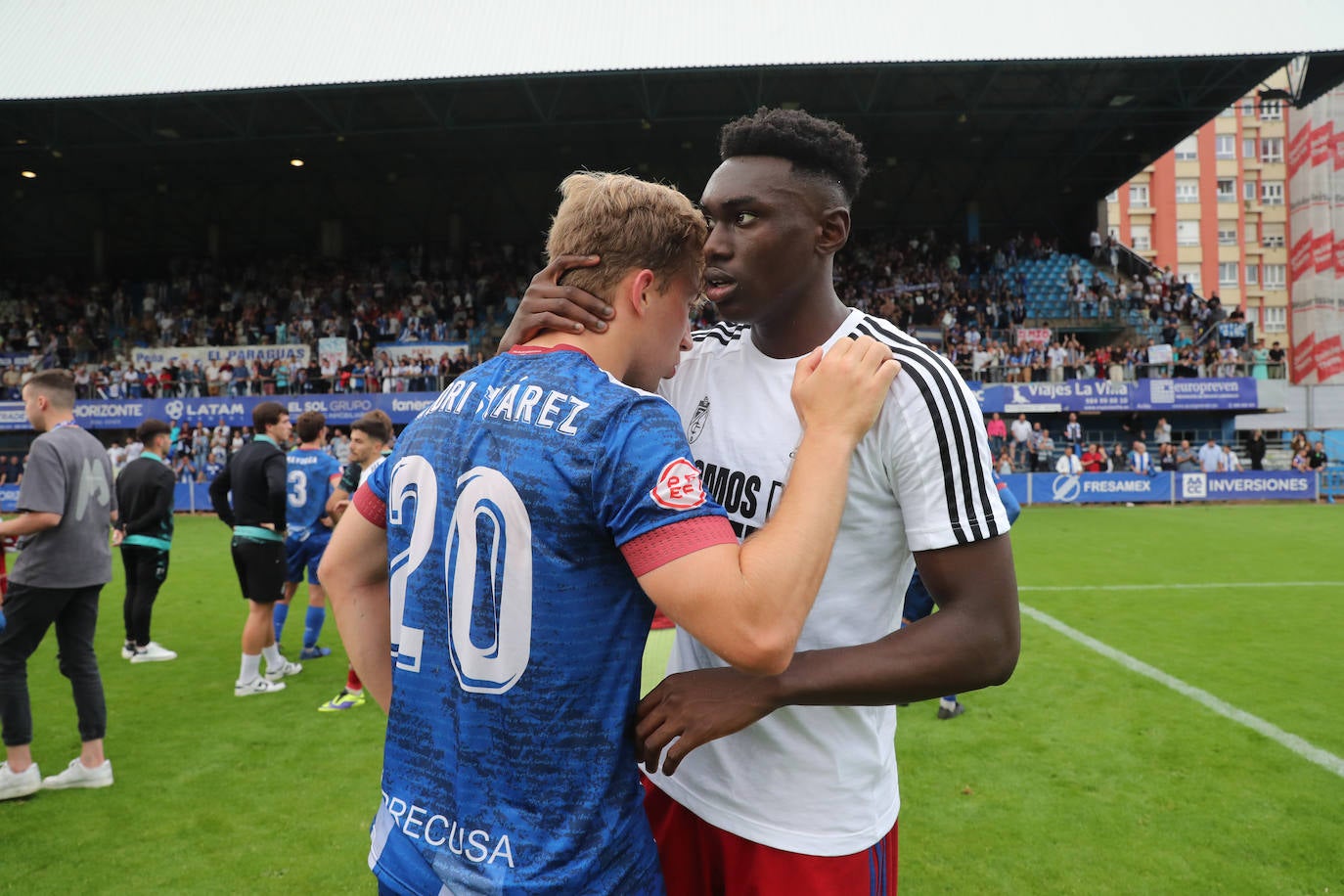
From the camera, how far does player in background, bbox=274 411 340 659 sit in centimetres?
786

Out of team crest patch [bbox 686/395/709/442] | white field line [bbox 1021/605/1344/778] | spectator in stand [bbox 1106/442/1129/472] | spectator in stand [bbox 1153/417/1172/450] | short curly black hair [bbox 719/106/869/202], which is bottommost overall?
white field line [bbox 1021/605/1344/778]

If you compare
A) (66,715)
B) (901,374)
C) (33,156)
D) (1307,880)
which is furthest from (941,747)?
(33,156)

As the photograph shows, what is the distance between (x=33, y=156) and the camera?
1238 inches

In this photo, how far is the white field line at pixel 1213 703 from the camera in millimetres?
5457

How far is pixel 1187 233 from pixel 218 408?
59.9 meters

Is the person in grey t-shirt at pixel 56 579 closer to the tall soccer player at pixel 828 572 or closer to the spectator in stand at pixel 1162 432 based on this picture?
the tall soccer player at pixel 828 572

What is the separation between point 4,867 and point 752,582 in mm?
4857

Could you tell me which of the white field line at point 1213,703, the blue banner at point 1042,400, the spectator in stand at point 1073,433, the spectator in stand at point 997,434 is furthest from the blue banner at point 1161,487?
the white field line at point 1213,703

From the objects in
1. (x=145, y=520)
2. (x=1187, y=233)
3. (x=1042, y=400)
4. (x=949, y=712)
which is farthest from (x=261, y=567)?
(x=1187, y=233)

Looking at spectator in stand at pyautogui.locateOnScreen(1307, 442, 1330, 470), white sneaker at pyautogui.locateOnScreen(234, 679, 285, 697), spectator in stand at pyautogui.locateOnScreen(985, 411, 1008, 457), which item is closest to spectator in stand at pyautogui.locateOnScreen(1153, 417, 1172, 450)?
spectator in stand at pyautogui.locateOnScreen(1307, 442, 1330, 470)

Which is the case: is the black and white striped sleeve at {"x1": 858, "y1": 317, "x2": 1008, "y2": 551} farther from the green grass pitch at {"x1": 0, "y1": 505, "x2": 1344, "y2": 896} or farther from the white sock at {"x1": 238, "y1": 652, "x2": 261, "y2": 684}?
the white sock at {"x1": 238, "y1": 652, "x2": 261, "y2": 684}

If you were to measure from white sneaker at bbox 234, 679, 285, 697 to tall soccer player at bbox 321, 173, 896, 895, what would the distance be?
643 cm

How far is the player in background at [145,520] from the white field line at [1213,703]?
846 centimetres

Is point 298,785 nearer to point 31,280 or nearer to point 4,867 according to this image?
point 4,867
